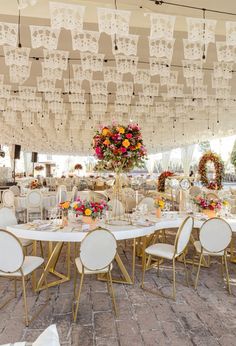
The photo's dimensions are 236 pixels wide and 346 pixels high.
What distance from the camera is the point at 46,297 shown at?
3607 mm

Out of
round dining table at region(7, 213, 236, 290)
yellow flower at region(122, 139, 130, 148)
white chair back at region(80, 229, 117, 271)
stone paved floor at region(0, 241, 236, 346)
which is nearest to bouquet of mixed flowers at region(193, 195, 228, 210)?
round dining table at region(7, 213, 236, 290)

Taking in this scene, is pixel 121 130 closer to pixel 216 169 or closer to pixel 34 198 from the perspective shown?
pixel 34 198

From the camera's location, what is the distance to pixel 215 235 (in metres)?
3.85

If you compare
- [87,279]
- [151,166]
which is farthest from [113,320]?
[151,166]

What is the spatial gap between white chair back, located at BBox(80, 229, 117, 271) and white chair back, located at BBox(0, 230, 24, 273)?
2.06ft

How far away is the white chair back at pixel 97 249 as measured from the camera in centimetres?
309

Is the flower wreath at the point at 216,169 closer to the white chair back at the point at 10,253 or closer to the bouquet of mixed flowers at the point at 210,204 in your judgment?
the bouquet of mixed flowers at the point at 210,204

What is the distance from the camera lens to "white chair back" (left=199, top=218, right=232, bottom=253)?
3.80m

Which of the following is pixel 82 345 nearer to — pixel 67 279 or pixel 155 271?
pixel 67 279

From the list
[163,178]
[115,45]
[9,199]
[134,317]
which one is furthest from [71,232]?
[163,178]

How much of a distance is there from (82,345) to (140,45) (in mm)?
5995

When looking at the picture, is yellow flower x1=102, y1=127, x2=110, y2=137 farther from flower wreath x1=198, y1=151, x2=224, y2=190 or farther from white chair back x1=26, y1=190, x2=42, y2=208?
flower wreath x1=198, y1=151, x2=224, y2=190

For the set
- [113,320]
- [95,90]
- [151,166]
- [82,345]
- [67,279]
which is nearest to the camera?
[82,345]

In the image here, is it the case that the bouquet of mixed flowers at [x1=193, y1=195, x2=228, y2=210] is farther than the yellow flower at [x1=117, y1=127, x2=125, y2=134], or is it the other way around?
the bouquet of mixed flowers at [x1=193, y1=195, x2=228, y2=210]
